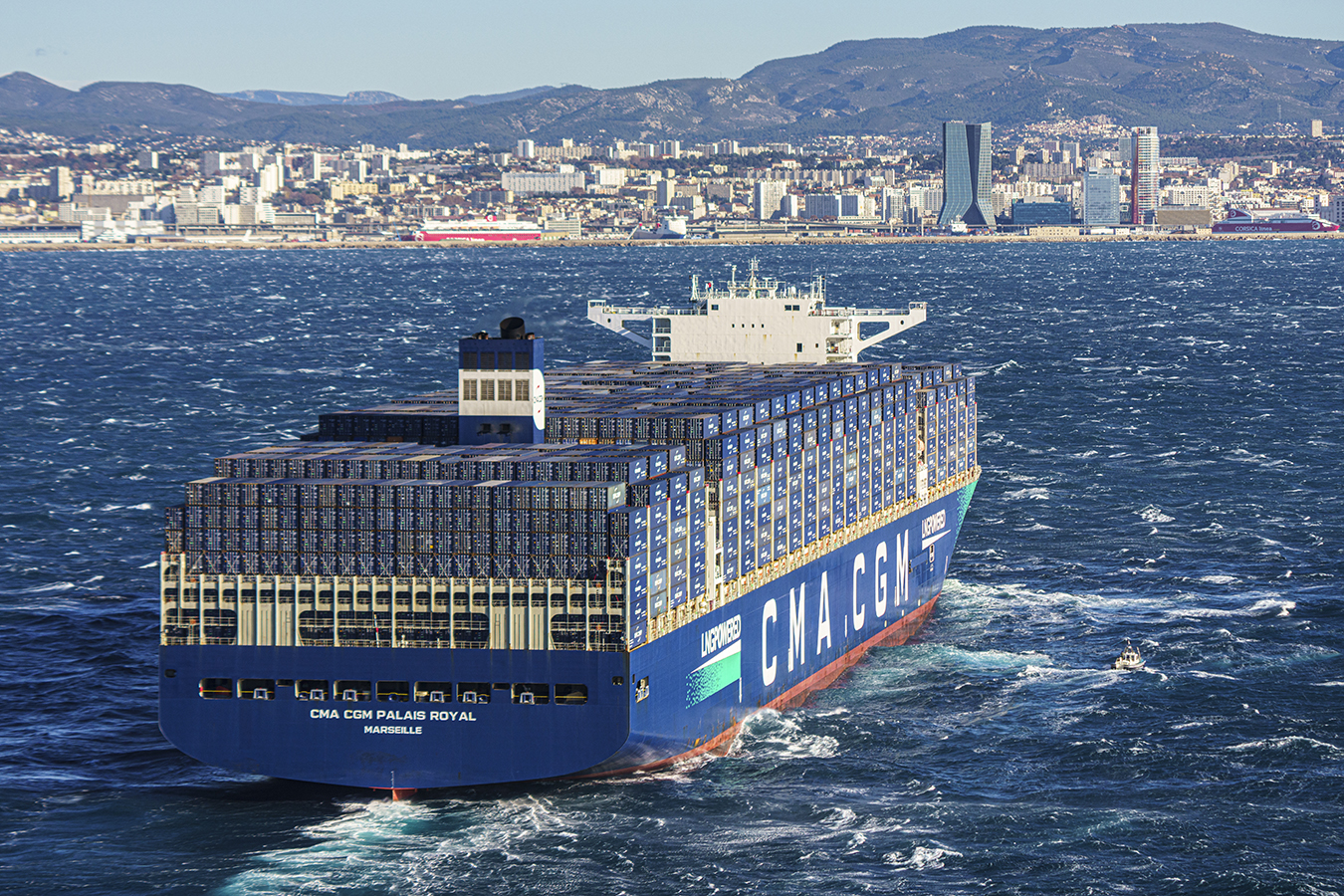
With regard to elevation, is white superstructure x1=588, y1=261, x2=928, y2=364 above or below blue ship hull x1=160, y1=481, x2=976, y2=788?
above

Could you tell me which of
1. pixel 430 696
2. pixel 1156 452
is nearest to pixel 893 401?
pixel 430 696

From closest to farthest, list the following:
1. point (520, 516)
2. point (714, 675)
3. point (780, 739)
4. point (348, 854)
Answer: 1. point (348, 854)
2. point (520, 516)
3. point (714, 675)
4. point (780, 739)

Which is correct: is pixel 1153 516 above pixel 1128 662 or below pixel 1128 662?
above

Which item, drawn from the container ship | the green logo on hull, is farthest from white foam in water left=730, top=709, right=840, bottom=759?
the green logo on hull

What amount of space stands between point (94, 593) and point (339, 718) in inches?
1209

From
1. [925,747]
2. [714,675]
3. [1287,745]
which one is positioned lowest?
[925,747]

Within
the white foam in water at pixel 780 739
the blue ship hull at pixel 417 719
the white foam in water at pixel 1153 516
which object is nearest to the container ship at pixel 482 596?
the blue ship hull at pixel 417 719

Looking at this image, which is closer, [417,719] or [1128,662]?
[417,719]

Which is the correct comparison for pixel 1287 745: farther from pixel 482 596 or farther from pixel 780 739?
pixel 482 596

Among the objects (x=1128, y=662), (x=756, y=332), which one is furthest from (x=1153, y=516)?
(x=1128, y=662)

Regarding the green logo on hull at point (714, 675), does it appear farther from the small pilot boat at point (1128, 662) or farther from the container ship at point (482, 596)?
the small pilot boat at point (1128, 662)

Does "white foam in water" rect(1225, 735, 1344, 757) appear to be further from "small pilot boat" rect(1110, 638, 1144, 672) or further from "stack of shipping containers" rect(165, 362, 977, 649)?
"stack of shipping containers" rect(165, 362, 977, 649)

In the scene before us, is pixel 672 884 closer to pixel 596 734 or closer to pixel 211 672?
pixel 596 734

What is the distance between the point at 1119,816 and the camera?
174 ft
